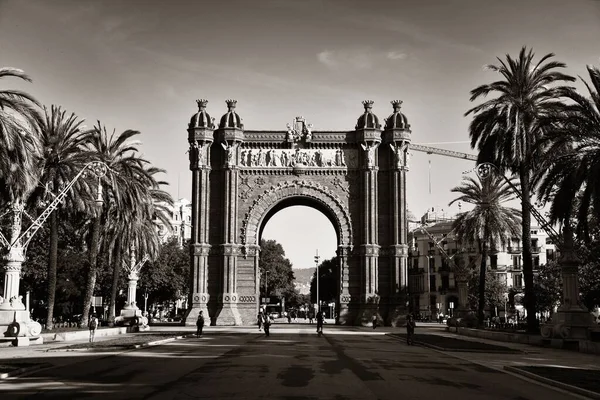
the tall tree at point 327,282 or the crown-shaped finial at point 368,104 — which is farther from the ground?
the crown-shaped finial at point 368,104

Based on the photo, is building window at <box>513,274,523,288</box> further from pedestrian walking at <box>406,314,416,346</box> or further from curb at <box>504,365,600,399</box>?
curb at <box>504,365,600,399</box>

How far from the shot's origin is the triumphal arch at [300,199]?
2251 inches

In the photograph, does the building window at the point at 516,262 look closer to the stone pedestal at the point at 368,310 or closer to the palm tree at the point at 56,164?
the stone pedestal at the point at 368,310

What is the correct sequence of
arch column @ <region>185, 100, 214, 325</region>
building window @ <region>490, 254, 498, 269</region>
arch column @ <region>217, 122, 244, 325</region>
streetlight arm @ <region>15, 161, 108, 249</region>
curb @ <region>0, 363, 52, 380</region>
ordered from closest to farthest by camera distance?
1. curb @ <region>0, 363, 52, 380</region>
2. streetlight arm @ <region>15, 161, 108, 249</region>
3. arch column @ <region>217, 122, 244, 325</region>
4. arch column @ <region>185, 100, 214, 325</region>
5. building window @ <region>490, 254, 498, 269</region>

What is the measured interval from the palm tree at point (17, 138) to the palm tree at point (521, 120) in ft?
72.6

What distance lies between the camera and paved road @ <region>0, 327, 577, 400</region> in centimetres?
1464

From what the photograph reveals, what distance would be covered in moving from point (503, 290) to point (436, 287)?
50.8 feet

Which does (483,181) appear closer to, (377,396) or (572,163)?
(572,163)

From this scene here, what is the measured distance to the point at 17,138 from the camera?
26578mm

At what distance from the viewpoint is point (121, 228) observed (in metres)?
45.4

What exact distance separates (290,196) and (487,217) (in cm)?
1721

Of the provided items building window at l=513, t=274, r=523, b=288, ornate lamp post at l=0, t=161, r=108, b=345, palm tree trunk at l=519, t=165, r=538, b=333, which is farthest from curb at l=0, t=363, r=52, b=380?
building window at l=513, t=274, r=523, b=288

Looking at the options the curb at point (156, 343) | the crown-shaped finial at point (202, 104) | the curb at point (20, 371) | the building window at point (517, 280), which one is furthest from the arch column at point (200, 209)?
the building window at point (517, 280)

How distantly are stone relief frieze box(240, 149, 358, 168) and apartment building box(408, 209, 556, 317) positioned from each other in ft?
135
